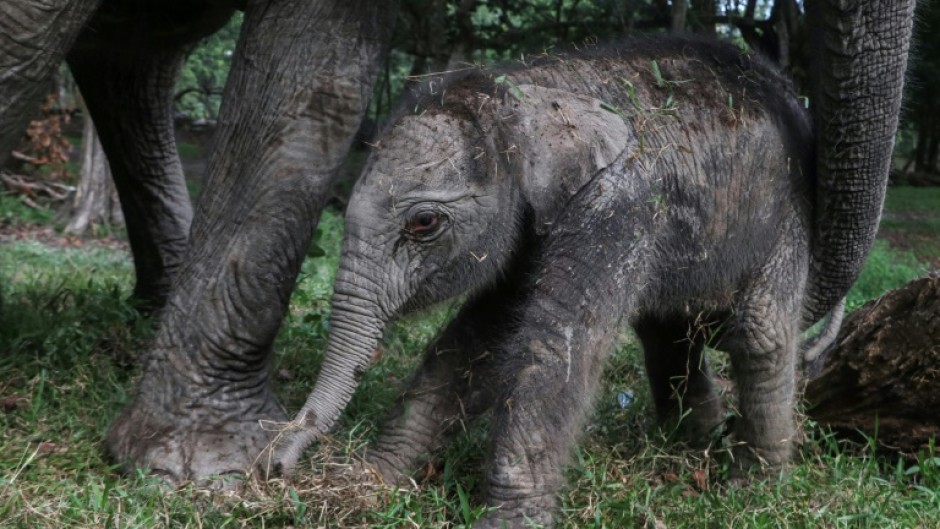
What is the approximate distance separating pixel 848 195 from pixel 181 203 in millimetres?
3570

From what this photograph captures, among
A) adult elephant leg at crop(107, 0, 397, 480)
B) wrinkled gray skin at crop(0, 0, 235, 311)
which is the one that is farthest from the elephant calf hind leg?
wrinkled gray skin at crop(0, 0, 235, 311)

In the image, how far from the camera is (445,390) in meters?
4.39

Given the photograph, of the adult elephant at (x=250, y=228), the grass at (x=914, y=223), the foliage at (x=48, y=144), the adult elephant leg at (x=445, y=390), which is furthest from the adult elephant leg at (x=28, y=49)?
the foliage at (x=48, y=144)

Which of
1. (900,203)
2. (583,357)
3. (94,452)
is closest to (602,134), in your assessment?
(583,357)

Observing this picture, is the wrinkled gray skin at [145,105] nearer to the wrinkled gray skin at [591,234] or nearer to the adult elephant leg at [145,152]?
the adult elephant leg at [145,152]

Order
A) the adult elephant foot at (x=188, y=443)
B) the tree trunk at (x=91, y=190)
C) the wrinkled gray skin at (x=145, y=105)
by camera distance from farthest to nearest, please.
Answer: the tree trunk at (x=91, y=190), the wrinkled gray skin at (x=145, y=105), the adult elephant foot at (x=188, y=443)

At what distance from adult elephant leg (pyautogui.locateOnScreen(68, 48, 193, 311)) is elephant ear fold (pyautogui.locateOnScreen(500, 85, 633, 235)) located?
2731 millimetres

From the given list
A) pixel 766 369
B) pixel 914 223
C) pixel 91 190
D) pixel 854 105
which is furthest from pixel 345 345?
pixel 914 223

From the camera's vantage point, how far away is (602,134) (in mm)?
3898

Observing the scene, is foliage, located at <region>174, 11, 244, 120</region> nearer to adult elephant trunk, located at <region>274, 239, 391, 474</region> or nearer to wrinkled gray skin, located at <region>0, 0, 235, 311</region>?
wrinkled gray skin, located at <region>0, 0, 235, 311</region>

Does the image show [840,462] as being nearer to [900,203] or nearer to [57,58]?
[57,58]

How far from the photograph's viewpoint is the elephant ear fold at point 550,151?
3.83 m

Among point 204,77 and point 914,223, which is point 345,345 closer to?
point 914,223

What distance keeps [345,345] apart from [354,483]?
0.45 m
